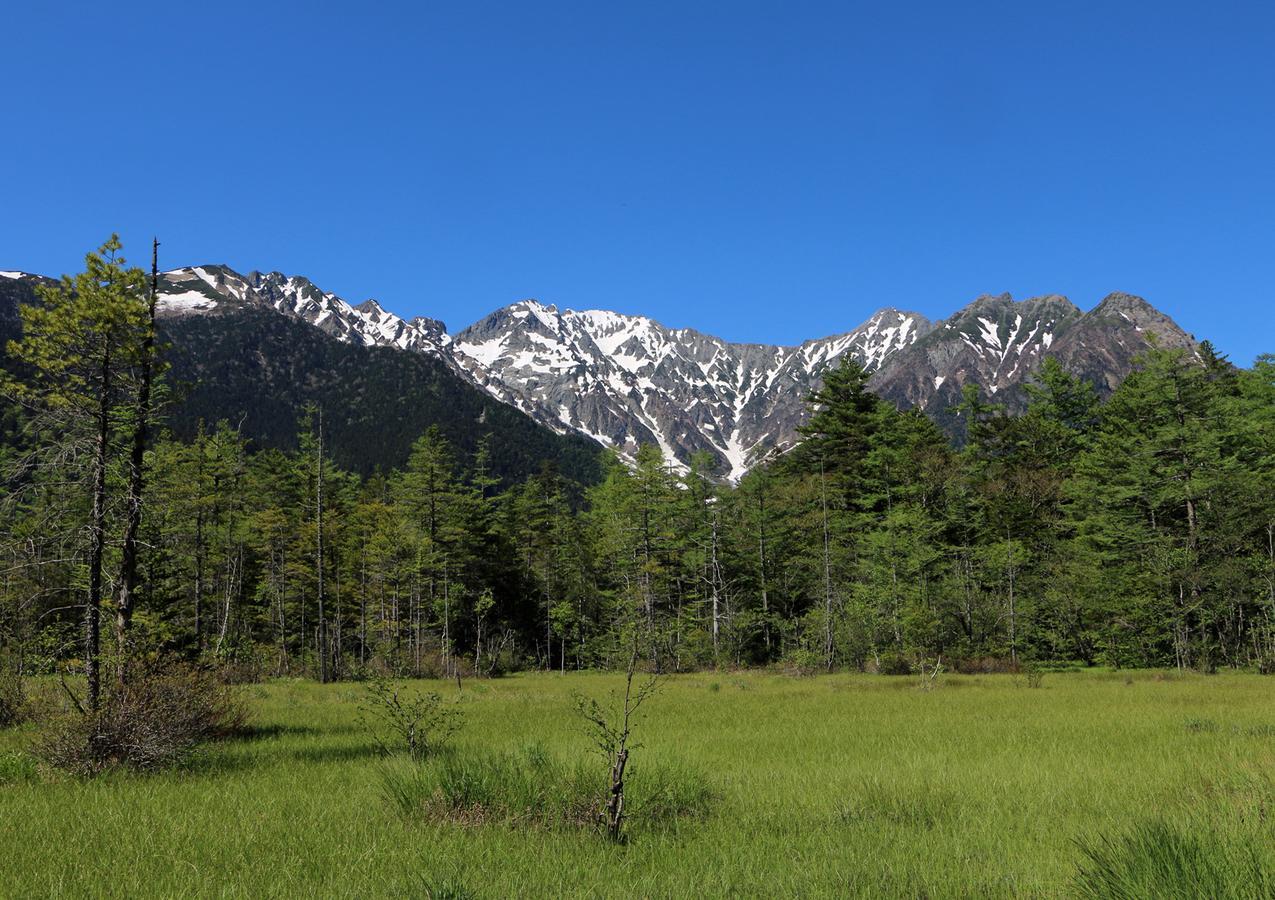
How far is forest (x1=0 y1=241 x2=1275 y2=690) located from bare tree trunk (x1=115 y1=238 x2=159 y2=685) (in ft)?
0.16

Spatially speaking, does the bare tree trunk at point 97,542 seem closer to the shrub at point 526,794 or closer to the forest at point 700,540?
the forest at point 700,540

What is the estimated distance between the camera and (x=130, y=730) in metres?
11.7

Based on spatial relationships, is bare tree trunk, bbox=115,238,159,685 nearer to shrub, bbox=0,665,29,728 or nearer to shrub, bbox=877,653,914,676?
shrub, bbox=0,665,29,728

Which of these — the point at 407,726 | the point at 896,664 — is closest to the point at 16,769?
the point at 407,726

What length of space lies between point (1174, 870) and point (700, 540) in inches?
1925

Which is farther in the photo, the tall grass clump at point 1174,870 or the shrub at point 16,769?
the shrub at point 16,769

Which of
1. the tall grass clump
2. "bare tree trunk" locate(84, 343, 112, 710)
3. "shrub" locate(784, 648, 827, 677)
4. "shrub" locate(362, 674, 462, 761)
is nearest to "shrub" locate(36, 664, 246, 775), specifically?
"bare tree trunk" locate(84, 343, 112, 710)

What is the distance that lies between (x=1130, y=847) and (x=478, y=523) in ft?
184

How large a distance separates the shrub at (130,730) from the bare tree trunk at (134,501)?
0.71 metres

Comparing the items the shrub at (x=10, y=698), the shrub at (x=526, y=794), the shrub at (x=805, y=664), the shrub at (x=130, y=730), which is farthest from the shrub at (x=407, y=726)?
the shrub at (x=805, y=664)

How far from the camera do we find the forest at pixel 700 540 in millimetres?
13406

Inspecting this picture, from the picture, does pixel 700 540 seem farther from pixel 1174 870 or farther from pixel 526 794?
pixel 1174 870

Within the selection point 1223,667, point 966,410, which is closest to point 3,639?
point 1223,667

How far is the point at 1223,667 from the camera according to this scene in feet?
108
